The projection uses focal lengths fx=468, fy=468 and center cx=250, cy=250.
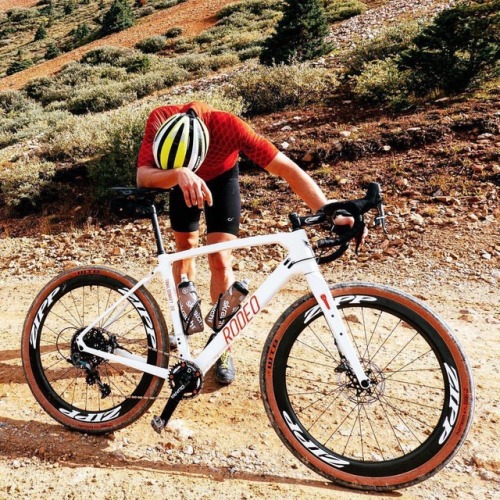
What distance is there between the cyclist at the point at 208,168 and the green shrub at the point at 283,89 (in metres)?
8.50

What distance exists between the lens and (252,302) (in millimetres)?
2676

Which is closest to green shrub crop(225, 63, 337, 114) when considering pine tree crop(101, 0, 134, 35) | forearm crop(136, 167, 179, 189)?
forearm crop(136, 167, 179, 189)

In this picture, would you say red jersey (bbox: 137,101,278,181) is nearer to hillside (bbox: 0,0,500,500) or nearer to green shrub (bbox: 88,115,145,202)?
hillside (bbox: 0,0,500,500)

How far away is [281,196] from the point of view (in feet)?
26.8

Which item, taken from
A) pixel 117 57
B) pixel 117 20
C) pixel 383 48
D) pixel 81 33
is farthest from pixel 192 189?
pixel 81 33

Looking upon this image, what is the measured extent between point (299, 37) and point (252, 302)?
1742 centimetres

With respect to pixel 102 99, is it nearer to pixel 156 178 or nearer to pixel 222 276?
pixel 222 276

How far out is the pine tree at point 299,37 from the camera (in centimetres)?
1728

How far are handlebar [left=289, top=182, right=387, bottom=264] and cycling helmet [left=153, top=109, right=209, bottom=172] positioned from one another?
0.72 m

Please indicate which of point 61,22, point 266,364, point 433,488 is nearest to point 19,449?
point 266,364

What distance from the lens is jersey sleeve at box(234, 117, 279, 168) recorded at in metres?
3.12

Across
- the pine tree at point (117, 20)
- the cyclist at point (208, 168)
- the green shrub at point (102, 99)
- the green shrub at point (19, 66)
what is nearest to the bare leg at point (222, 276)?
the cyclist at point (208, 168)

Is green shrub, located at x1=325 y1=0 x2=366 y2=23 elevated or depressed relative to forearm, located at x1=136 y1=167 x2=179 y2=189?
depressed

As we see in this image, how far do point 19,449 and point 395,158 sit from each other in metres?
7.45
